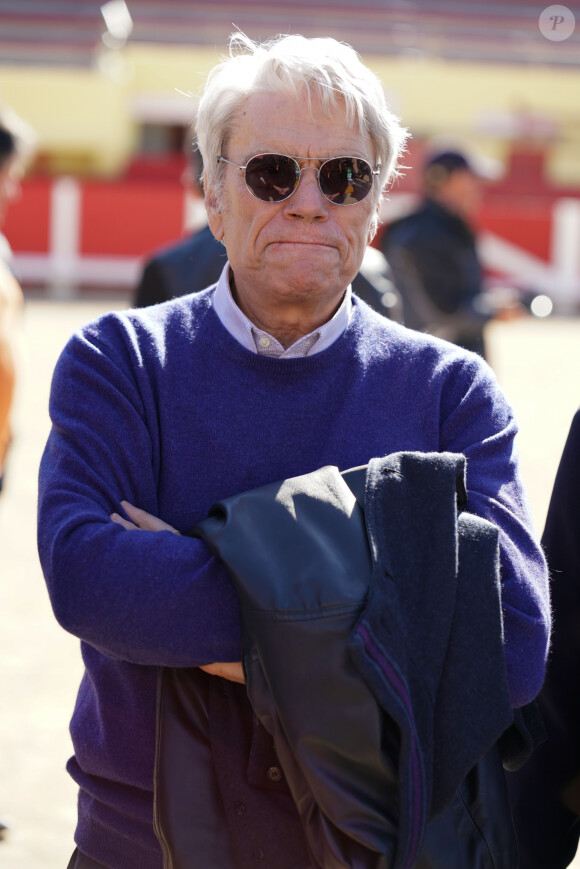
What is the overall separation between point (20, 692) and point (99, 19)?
23.7 metres

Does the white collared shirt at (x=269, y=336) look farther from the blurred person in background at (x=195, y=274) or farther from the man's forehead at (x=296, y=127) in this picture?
the blurred person in background at (x=195, y=274)

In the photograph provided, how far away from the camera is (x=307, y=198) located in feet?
5.59

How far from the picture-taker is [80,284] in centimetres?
2059

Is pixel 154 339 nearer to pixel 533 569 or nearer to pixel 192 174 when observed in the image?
pixel 533 569

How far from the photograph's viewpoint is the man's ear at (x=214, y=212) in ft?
6.01

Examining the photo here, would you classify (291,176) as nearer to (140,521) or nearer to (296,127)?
(296,127)

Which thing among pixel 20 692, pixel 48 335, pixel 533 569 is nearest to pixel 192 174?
pixel 20 692

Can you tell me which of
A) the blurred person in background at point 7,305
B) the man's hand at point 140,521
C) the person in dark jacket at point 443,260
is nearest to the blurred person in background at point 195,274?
the blurred person in background at point 7,305

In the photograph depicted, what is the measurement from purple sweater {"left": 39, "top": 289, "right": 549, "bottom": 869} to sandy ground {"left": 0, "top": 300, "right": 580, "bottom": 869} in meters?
1.68

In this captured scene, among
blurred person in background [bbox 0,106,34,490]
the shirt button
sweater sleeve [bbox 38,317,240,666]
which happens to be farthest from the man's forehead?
blurred person in background [bbox 0,106,34,490]

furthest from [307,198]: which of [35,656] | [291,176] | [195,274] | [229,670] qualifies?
[35,656]

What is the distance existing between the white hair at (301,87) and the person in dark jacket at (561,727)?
1.64 ft

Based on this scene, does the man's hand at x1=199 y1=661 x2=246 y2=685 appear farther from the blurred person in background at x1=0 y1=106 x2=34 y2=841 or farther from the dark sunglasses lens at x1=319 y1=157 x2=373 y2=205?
the blurred person in background at x1=0 y1=106 x2=34 y2=841

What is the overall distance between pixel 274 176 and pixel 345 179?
0.32 feet
